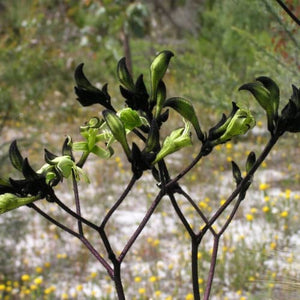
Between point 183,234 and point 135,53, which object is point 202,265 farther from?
point 135,53

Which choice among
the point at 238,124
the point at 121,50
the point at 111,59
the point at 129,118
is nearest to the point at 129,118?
the point at 129,118

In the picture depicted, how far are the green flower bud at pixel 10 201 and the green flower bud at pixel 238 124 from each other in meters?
0.21

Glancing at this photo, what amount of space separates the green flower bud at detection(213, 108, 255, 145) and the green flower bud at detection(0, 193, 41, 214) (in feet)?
0.68

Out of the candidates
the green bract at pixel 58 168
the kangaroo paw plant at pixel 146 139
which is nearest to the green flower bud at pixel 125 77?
the kangaroo paw plant at pixel 146 139

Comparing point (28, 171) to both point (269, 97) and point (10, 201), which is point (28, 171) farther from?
point (269, 97)

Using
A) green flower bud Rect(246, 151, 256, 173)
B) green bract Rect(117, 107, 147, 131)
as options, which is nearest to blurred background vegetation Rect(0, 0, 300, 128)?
green flower bud Rect(246, 151, 256, 173)

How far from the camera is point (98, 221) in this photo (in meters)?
3.51

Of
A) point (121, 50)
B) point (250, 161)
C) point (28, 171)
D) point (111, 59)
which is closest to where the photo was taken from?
point (28, 171)

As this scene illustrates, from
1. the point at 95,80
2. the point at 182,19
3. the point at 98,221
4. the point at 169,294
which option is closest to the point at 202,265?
the point at 169,294

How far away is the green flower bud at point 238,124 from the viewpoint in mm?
628

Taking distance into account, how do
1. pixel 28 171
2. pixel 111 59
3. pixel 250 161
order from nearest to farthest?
pixel 28 171, pixel 250 161, pixel 111 59

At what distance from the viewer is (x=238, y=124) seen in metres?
0.63

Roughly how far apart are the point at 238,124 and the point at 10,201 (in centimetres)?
25

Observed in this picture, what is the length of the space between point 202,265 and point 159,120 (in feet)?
7.26
